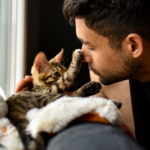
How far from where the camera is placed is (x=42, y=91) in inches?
47.7

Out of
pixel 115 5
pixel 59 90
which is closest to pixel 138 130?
pixel 59 90

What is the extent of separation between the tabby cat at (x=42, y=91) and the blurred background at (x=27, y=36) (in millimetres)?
358

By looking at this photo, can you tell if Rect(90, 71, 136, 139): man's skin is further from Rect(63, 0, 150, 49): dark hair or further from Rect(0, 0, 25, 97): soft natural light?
Rect(0, 0, 25, 97): soft natural light

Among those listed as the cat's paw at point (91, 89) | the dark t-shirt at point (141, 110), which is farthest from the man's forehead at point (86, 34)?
the dark t-shirt at point (141, 110)

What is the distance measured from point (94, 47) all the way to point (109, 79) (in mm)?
230

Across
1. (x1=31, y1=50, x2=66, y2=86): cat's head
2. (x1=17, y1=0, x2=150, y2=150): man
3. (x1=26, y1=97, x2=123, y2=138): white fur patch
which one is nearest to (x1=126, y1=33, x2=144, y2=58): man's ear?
(x1=17, y1=0, x2=150, y2=150): man

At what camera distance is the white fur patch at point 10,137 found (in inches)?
17.2

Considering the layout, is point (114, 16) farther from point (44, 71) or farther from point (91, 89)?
point (44, 71)

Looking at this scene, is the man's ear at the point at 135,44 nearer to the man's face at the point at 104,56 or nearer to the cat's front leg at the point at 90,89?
the man's face at the point at 104,56

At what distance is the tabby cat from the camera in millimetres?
495

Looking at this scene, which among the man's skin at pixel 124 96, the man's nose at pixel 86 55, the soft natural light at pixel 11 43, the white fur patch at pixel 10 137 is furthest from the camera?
the soft natural light at pixel 11 43

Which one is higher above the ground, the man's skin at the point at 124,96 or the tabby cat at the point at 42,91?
the tabby cat at the point at 42,91

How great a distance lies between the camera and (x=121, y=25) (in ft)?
2.82

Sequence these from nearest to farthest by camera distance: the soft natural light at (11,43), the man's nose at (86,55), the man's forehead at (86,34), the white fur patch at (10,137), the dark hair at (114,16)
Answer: the white fur patch at (10,137), the dark hair at (114,16), the man's forehead at (86,34), the man's nose at (86,55), the soft natural light at (11,43)
